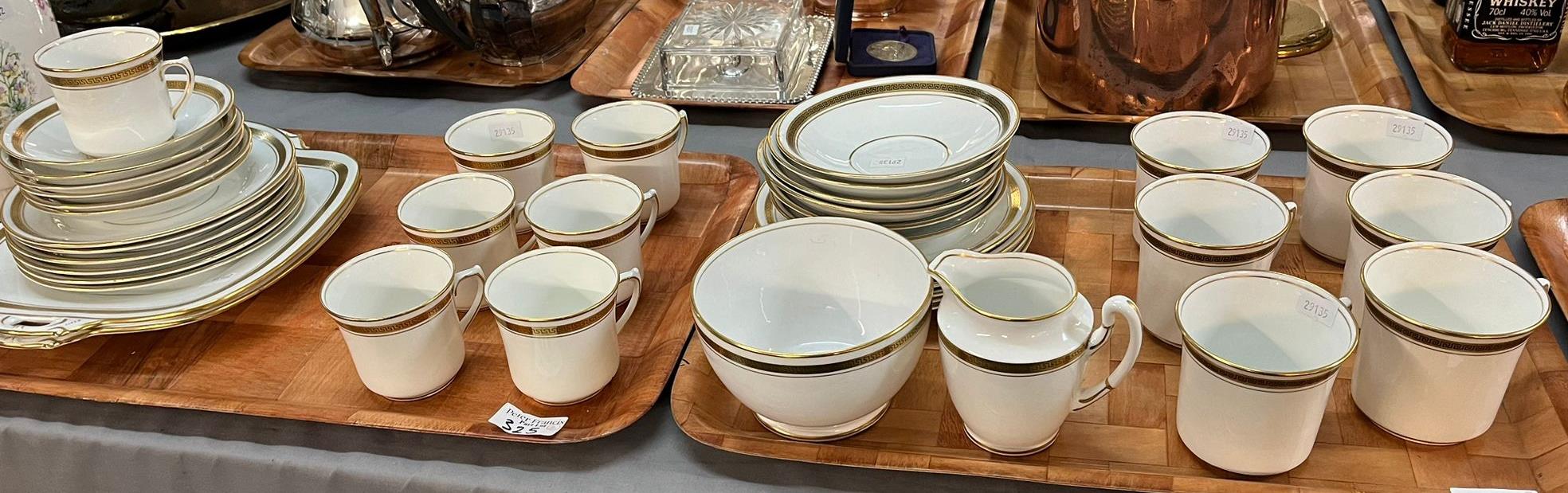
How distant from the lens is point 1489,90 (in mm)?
996

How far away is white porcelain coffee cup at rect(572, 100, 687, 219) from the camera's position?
838 millimetres

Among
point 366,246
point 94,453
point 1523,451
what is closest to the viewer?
point 1523,451

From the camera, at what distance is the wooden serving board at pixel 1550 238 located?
0.73 m

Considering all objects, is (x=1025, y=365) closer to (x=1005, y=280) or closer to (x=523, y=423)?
(x=1005, y=280)

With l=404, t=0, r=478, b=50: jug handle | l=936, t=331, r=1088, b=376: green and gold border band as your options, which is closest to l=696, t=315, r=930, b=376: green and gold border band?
l=936, t=331, r=1088, b=376: green and gold border band

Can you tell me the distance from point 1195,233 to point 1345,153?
6.3 inches

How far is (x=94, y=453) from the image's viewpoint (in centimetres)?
69

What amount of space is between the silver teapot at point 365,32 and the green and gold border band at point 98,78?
42 centimetres

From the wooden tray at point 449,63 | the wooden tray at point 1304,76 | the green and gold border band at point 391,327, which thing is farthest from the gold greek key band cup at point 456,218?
the wooden tray at point 1304,76

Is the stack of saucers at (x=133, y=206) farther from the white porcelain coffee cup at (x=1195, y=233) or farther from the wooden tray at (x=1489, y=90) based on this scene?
the wooden tray at (x=1489, y=90)

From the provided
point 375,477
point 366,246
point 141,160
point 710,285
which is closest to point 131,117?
point 141,160

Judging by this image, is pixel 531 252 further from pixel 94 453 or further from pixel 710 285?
pixel 94 453

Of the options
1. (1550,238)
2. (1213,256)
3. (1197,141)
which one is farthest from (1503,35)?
(1213,256)

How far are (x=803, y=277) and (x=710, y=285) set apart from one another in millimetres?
70
